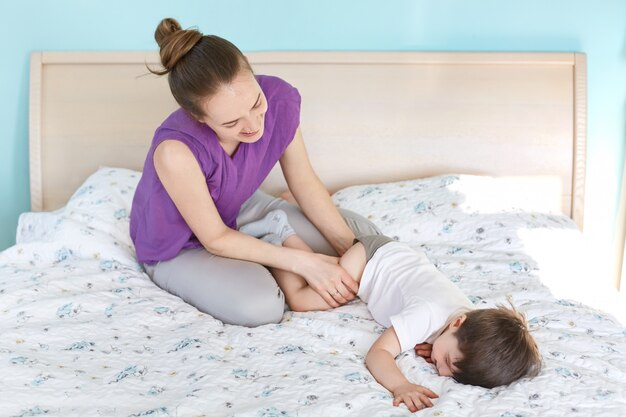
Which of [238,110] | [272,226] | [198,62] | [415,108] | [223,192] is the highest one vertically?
[198,62]

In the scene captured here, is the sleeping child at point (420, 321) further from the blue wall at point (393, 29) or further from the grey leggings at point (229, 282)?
the blue wall at point (393, 29)

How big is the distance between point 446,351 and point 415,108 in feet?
3.94

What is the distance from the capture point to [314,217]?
1.94 meters

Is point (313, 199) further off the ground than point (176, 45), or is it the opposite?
point (176, 45)

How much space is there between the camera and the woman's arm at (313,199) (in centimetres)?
192

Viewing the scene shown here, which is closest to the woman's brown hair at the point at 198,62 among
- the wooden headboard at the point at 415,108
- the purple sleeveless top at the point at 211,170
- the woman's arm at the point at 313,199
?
the purple sleeveless top at the point at 211,170

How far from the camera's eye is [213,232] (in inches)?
68.6

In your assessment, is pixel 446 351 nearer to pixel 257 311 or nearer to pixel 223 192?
pixel 257 311

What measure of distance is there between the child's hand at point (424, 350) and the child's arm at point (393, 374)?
0.16ft

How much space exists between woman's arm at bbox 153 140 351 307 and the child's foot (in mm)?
124

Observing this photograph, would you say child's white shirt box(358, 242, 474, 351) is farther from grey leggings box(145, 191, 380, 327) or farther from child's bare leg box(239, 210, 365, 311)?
grey leggings box(145, 191, 380, 327)

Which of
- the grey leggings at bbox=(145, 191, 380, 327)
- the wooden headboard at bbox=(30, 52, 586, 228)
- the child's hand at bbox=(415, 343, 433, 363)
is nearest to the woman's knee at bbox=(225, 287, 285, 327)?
the grey leggings at bbox=(145, 191, 380, 327)

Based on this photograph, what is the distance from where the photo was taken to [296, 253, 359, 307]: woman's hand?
5.64 feet

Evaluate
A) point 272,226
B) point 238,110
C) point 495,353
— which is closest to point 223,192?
point 272,226
